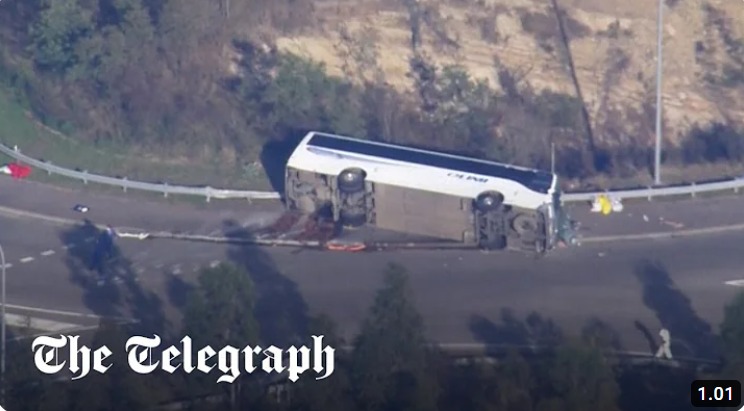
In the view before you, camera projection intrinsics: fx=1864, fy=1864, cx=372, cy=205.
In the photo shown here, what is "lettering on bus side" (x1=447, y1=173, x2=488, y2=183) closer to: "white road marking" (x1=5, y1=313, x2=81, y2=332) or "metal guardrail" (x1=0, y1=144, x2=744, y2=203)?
"metal guardrail" (x1=0, y1=144, x2=744, y2=203)

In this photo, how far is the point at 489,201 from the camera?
15.2 meters

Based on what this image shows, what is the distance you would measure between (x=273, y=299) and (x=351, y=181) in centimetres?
161

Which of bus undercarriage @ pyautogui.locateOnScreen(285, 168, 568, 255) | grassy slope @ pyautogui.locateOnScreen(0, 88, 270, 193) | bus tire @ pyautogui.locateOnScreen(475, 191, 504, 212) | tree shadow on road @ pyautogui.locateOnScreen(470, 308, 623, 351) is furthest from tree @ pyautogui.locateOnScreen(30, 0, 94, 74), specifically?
tree shadow on road @ pyautogui.locateOnScreen(470, 308, 623, 351)

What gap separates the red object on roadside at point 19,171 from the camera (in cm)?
1727

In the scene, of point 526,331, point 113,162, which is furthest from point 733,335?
point 113,162

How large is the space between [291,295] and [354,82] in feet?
15.9

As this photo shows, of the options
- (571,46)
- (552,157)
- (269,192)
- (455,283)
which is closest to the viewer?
(455,283)

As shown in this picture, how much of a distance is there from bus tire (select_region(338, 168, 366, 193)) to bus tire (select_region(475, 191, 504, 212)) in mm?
1063

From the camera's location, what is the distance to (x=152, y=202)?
16625mm

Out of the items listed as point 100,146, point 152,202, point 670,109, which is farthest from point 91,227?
point 670,109
